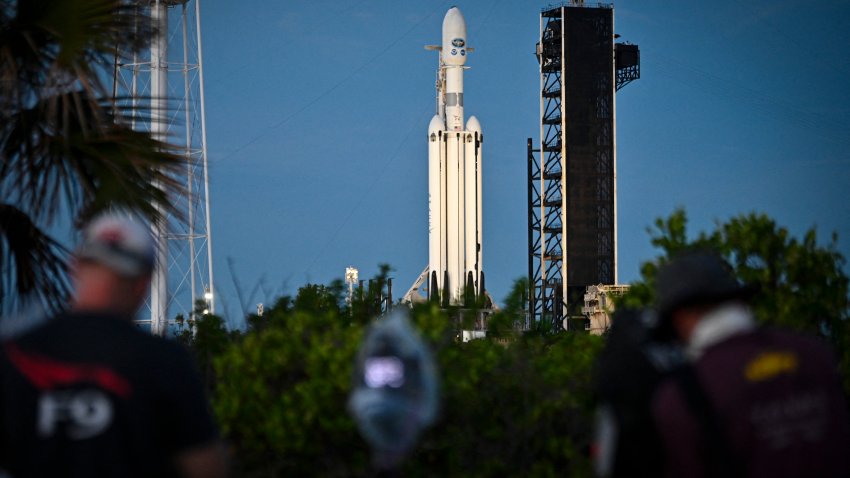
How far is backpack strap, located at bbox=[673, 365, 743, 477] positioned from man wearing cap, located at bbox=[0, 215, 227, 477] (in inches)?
60.2

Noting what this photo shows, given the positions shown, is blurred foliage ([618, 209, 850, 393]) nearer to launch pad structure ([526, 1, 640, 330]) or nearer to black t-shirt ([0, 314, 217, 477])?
black t-shirt ([0, 314, 217, 477])

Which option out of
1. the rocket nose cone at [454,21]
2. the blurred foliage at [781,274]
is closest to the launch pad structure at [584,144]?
the rocket nose cone at [454,21]

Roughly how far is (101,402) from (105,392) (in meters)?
0.03

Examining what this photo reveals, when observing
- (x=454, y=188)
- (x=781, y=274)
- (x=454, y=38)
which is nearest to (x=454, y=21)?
(x=454, y=38)

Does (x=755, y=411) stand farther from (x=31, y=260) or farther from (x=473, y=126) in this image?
(x=473, y=126)

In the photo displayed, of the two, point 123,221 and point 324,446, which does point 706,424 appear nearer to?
point 123,221

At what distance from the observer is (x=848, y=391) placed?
812 centimetres

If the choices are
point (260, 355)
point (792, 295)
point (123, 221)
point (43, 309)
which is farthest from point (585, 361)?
point (123, 221)

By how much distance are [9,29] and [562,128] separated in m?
46.0

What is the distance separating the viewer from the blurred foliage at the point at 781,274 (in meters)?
8.14

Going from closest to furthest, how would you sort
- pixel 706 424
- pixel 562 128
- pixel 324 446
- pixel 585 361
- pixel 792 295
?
pixel 706 424, pixel 324 446, pixel 585 361, pixel 792 295, pixel 562 128

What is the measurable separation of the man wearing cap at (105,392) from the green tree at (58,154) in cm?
464

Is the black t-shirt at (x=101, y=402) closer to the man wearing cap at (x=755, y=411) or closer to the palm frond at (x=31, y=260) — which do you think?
the man wearing cap at (x=755, y=411)

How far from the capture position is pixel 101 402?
11.0ft
